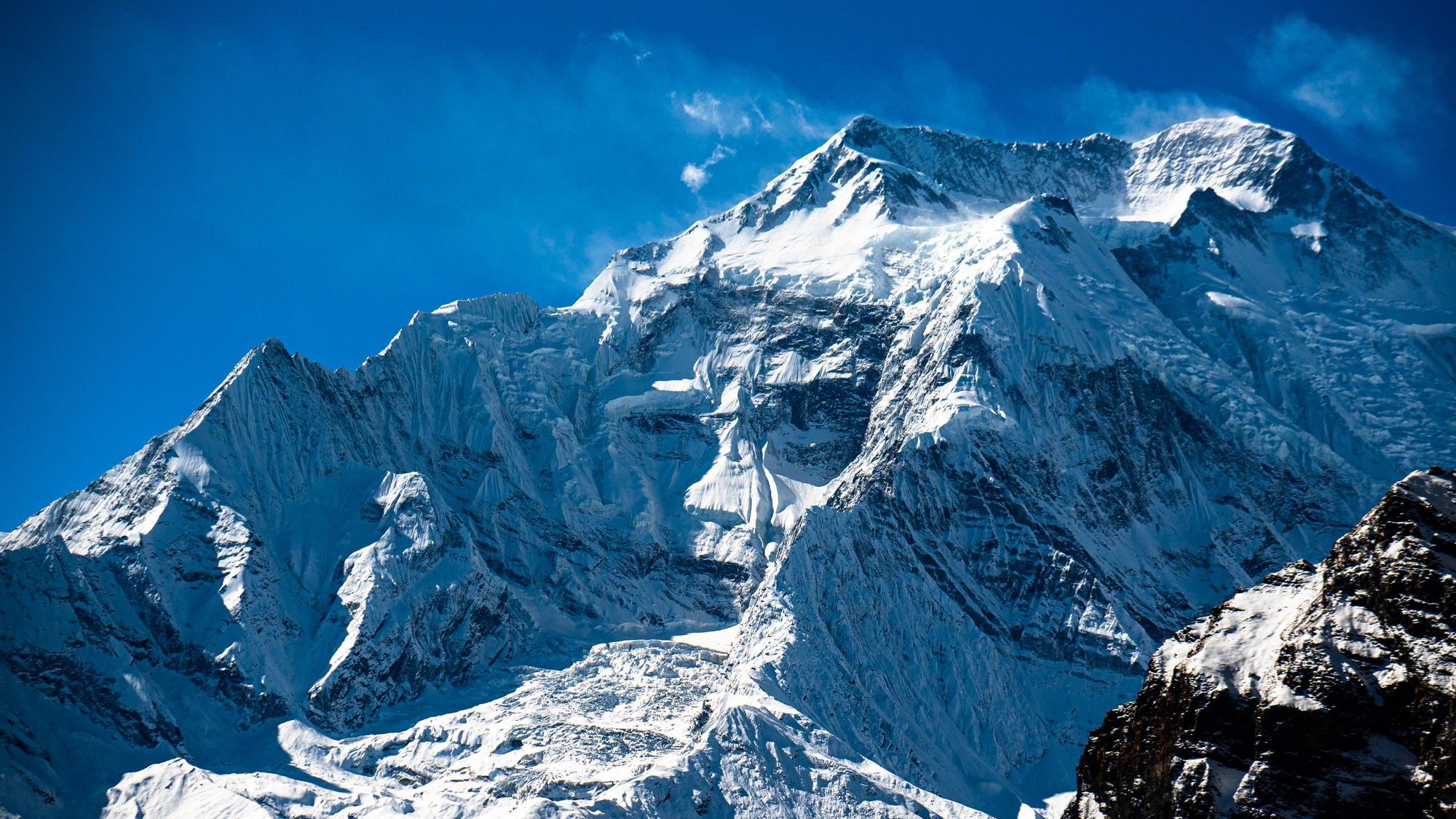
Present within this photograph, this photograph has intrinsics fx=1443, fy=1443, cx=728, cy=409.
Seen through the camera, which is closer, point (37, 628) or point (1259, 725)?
point (1259, 725)

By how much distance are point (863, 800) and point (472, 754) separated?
53586mm

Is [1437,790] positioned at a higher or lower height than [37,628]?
lower

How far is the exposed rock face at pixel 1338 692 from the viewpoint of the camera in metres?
40.4

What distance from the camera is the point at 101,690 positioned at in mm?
191875

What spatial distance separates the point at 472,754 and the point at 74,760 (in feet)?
162

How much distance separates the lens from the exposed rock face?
133ft

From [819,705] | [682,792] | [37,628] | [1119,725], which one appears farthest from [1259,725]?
[37,628]

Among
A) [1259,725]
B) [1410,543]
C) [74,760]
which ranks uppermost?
[74,760]

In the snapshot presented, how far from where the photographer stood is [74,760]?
596 ft

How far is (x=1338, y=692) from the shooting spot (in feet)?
138

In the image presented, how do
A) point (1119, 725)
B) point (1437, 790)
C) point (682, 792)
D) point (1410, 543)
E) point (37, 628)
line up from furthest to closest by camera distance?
point (37, 628)
point (682, 792)
point (1119, 725)
point (1410, 543)
point (1437, 790)

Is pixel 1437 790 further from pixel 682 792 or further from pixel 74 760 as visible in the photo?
pixel 74 760

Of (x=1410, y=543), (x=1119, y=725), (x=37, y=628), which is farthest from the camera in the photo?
(x=37, y=628)

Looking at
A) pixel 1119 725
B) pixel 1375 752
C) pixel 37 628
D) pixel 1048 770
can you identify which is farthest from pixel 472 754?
pixel 1375 752
